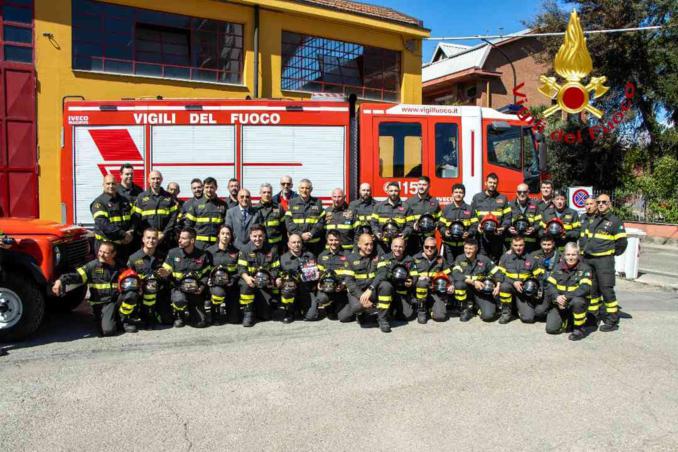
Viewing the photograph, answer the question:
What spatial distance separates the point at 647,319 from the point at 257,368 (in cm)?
491

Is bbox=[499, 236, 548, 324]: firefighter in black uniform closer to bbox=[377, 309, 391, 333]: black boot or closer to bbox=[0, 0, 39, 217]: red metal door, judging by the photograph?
bbox=[377, 309, 391, 333]: black boot

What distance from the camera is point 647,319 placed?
664 cm

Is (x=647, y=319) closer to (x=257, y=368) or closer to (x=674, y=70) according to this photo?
(x=257, y=368)

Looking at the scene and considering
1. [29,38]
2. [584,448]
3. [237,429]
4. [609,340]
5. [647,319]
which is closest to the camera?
[584,448]

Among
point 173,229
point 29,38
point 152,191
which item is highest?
point 29,38

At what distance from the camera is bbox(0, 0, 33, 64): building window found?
11539 millimetres

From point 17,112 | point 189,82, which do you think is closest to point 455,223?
point 189,82

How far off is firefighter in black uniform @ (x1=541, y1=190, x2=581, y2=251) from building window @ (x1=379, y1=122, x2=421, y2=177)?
202 cm

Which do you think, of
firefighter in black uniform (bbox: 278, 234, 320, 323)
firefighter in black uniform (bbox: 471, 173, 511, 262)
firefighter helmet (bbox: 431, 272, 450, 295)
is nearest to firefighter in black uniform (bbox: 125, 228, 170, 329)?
firefighter in black uniform (bbox: 278, 234, 320, 323)

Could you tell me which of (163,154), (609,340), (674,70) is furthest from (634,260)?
(674,70)

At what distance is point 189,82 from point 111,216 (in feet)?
27.2

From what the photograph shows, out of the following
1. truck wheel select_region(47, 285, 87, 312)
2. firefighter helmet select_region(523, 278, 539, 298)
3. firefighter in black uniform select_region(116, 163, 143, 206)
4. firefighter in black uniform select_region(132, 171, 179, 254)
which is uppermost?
firefighter in black uniform select_region(116, 163, 143, 206)

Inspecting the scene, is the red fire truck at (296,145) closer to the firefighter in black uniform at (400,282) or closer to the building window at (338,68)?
the firefighter in black uniform at (400,282)

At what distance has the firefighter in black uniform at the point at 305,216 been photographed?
22.9ft
